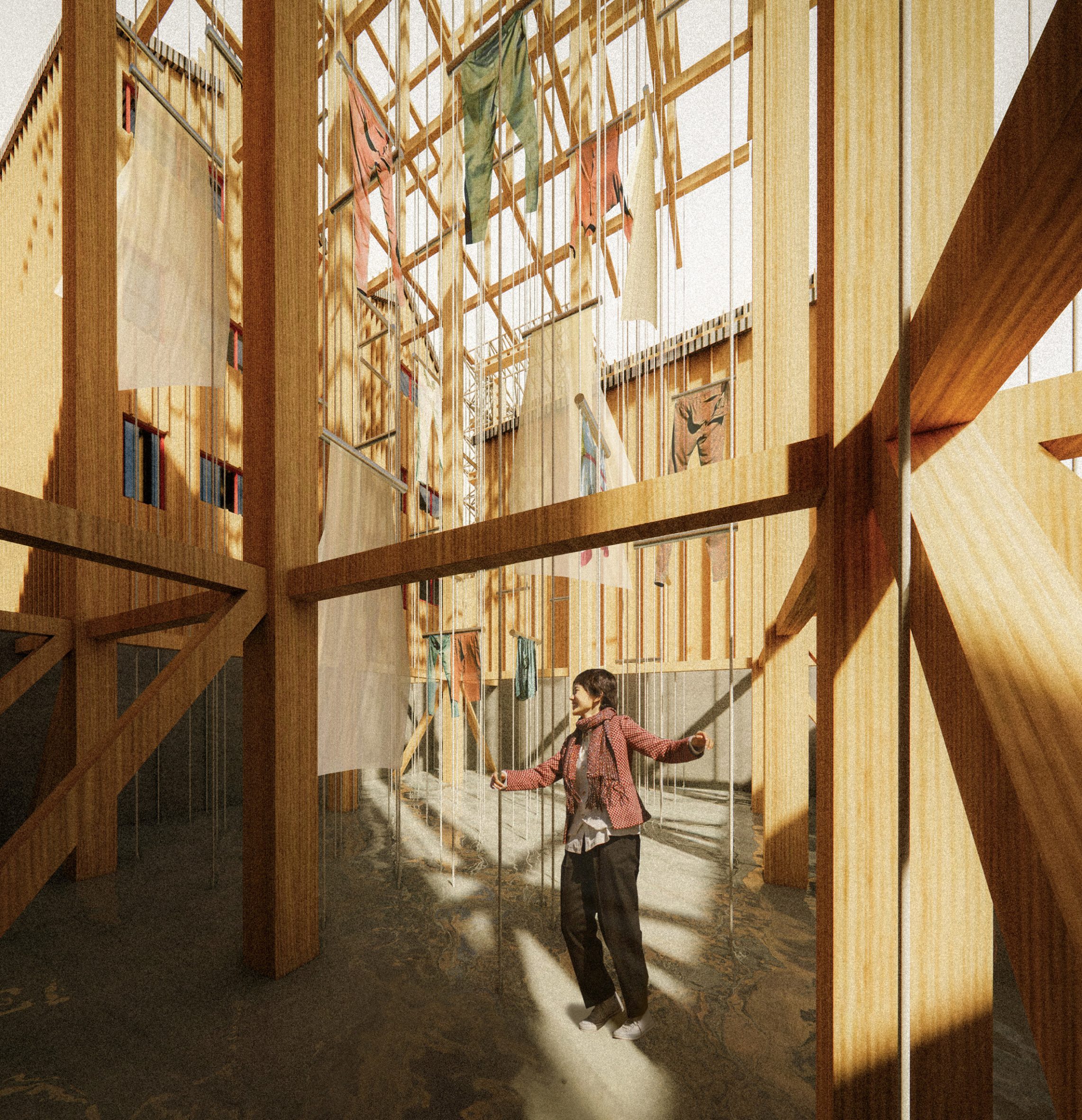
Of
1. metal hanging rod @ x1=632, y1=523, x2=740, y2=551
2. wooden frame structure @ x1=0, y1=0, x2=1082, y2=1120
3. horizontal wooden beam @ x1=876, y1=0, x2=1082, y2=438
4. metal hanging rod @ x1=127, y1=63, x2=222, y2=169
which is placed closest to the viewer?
horizontal wooden beam @ x1=876, y1=0, x2=1082, y2=438

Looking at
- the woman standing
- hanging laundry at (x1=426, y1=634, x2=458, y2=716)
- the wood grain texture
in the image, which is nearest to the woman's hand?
the woman standing

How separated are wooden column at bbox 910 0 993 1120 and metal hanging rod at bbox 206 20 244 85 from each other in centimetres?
224

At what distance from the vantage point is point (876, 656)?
881mm

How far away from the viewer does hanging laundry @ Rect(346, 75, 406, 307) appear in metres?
2.26

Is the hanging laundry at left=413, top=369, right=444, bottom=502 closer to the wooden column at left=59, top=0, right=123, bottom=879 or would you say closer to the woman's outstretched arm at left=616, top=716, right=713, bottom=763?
the wooden column at left=59, top=0, right=123, bottom=879

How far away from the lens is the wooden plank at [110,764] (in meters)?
1.26

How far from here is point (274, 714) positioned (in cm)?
191

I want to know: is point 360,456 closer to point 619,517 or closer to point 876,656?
point 619,517

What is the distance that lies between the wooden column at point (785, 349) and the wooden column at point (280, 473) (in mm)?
1939

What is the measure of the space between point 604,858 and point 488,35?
9.33 feet

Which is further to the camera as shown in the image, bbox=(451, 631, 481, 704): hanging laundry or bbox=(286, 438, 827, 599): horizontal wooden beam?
bbox=(451, 631, 481, 704): hanging laundry

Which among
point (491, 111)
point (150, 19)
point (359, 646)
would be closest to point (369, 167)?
point (491, 111)

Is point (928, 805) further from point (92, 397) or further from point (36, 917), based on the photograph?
point (92, 397)

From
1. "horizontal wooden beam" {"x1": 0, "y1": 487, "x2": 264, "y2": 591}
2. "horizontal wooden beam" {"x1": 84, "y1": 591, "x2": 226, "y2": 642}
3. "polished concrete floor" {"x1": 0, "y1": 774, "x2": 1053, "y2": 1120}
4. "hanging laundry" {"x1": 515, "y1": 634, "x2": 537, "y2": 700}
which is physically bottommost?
"polished concrete floor" {"x1": 0, "y1": 774, "x2": 1053, "y2": 1120}
